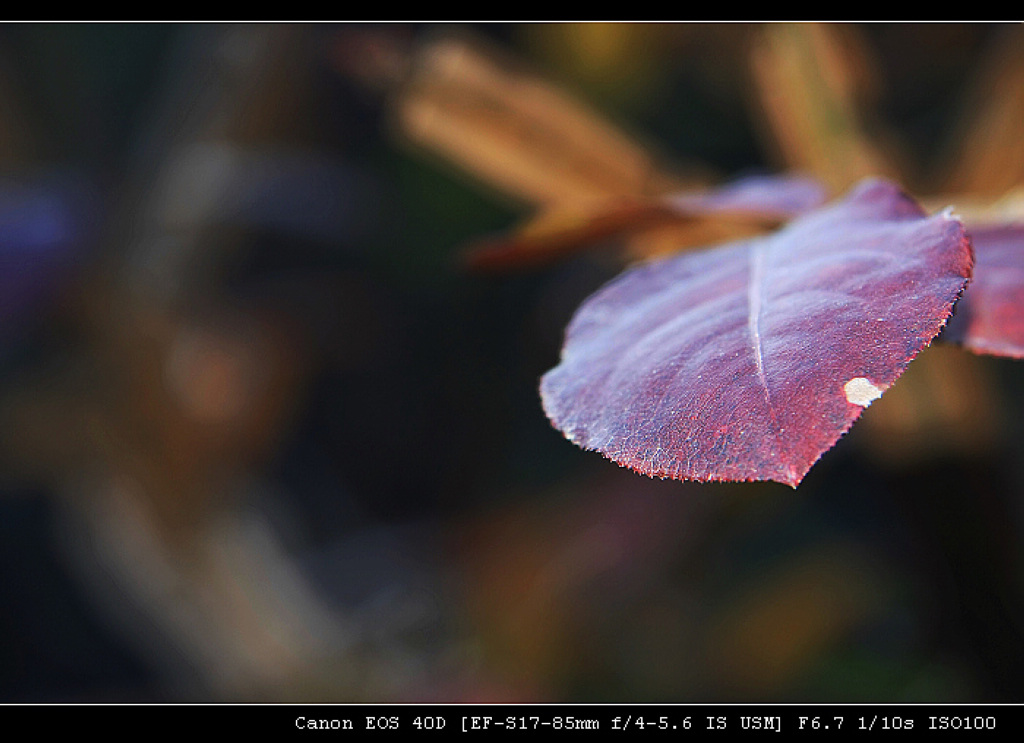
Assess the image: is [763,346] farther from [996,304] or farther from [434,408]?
[434,408]

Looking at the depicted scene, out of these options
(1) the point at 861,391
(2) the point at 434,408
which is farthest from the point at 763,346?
(2) the point at 434,408

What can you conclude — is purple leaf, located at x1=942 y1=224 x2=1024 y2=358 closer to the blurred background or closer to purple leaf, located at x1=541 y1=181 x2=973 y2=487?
purple leaf, located at x1=541 y1=181 x2=973 y2=487

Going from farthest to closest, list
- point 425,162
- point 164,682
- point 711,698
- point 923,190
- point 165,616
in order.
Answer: point 425,162 < point 164,682 < point 165,616 < point 711,698 < point 923,190

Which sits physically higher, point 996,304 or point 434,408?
point 996,304

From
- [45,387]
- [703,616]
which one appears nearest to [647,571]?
[703,616]

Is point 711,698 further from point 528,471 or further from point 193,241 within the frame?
point 193,241

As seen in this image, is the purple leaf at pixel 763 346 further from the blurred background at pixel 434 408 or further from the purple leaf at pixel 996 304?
the blurred background at pixel 434 408
